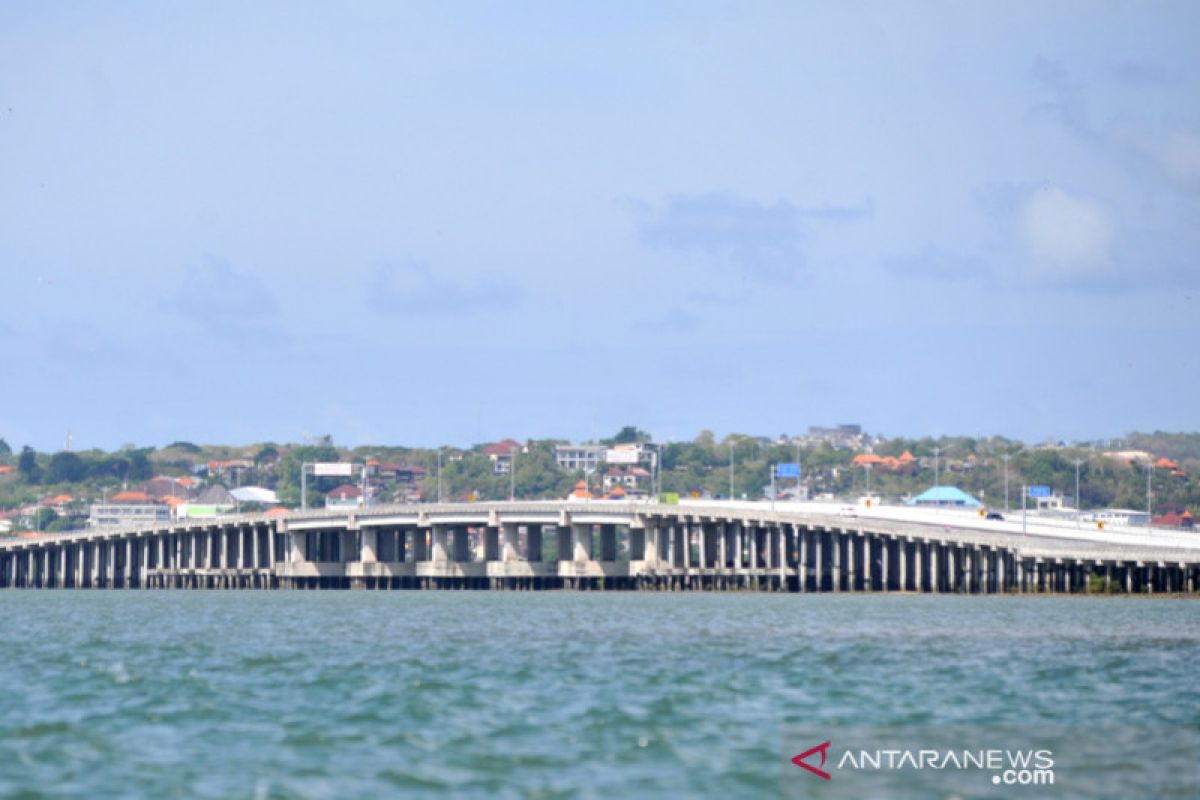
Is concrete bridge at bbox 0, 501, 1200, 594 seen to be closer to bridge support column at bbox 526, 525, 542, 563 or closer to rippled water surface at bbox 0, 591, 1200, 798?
bridge support column at bbox 526, 525, 542, 563

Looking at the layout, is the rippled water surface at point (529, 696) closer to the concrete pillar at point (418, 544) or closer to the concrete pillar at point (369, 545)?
the concrete pillar at point (369, 545)

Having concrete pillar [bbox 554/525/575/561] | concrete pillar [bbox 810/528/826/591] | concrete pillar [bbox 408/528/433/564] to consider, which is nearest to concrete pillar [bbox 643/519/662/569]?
concrete pillar [bbox 554/525/575/561]

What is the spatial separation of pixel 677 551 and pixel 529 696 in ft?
404

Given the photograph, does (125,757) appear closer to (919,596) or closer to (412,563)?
(919,596)

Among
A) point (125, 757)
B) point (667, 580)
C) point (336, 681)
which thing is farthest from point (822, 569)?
point (125, 757)

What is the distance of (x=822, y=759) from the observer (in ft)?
137

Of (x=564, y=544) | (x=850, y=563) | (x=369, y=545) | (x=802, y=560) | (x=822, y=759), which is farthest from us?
(x=369, y=545)

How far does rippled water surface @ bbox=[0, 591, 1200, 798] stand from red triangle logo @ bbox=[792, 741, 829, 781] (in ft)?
1.08

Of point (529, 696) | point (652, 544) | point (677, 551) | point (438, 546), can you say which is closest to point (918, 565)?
point (652, 544)

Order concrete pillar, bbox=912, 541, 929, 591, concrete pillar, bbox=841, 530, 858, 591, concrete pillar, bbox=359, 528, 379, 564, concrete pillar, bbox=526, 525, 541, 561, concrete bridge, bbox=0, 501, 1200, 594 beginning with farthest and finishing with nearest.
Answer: concrete pillar, bbox=526, 525, 541, 561 → concrete pillar, bbox=359, 528, 379, 564 → concrete pillar, bbox=841, 530, 858, 591 → concrete pillar, bbox=912, 541, 929, 591 → concrete bridge, bbox=0, 501, 1200, 594

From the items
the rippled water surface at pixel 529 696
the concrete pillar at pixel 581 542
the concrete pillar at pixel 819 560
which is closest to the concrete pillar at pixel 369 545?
the concrete pillar at pixel 581 542

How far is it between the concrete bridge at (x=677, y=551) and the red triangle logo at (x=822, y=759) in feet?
319

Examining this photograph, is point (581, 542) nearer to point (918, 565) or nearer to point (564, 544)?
point (564, 544)

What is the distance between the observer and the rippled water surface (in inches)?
1561
